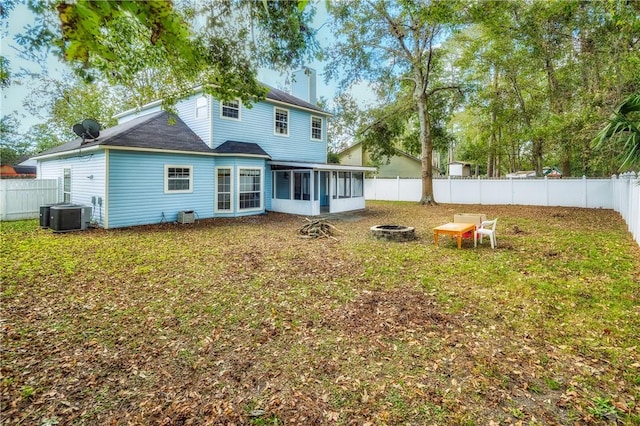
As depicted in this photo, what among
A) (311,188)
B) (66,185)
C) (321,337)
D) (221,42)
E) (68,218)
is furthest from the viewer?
(311,188)

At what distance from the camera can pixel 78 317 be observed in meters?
4.36

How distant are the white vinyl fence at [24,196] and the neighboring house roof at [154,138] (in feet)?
6.32

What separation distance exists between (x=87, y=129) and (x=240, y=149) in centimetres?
554

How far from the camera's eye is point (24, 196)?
43.0ft

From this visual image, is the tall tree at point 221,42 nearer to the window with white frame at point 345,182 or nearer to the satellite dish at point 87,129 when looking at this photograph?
the satellite dish at point 87,129

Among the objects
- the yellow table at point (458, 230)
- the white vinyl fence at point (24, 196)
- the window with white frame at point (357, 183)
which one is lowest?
the yellow table at point (458, 230)

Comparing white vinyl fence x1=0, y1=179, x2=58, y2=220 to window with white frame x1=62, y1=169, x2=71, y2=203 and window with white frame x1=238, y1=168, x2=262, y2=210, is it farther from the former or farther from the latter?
window with white frame x1=238, y1=168, x2=262, y2=210

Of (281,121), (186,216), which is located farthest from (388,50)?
(186,216)

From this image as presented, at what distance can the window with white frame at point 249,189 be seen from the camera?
14.1 meters

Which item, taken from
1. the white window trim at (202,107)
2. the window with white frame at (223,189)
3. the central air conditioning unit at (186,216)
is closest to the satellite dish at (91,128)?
the white window trim at (202,107)

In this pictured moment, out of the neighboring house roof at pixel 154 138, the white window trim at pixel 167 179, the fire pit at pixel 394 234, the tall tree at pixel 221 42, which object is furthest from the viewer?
the white window trim at pixel 167 179

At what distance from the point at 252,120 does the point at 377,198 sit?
12728mm

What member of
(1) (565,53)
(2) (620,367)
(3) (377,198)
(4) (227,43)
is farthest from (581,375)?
(3) (377,198)

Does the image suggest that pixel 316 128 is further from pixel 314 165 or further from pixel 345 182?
pixel 314 165
